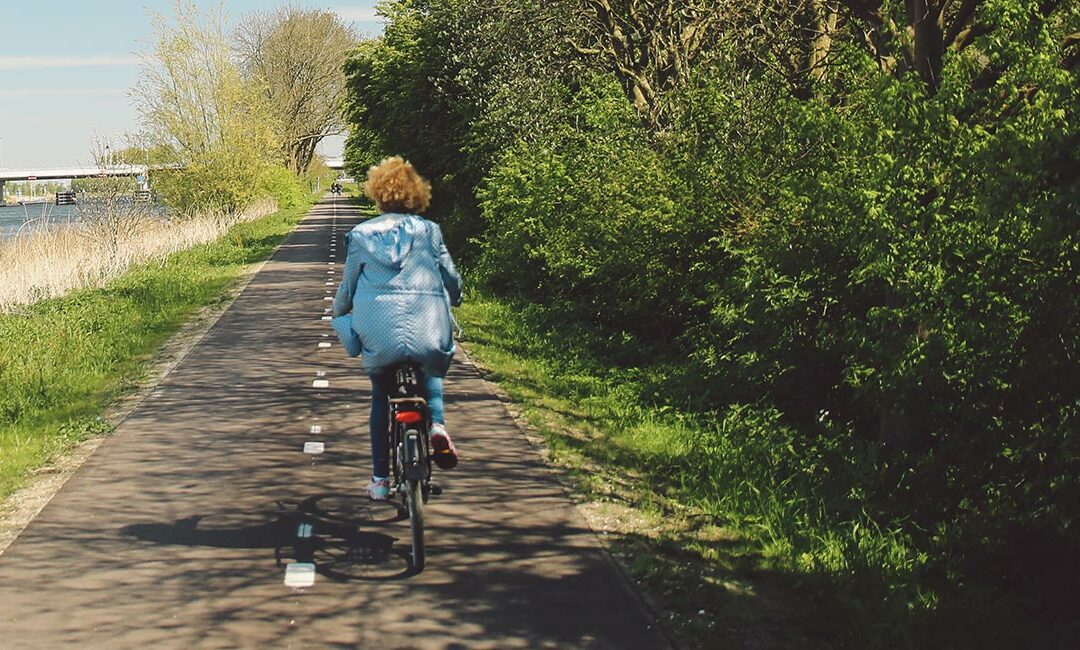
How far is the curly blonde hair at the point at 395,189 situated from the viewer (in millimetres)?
6387

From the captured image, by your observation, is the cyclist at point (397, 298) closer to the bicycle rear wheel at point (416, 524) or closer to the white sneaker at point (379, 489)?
the white sneaker at point (379, 489)

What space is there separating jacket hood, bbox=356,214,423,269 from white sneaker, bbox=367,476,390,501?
119 cm

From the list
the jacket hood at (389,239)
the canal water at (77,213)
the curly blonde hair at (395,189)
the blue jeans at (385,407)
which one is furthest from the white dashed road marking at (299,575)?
the canal water at (77,213)

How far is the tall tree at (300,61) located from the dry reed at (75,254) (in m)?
46.6

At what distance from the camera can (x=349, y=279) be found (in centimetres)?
634

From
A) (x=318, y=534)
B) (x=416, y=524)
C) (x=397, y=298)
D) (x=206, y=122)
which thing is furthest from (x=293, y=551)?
(x=206, y=122)

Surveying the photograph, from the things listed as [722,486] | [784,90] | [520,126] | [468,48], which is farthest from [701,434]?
[468,48]

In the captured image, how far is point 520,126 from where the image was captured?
2252 cm

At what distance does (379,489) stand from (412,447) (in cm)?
57

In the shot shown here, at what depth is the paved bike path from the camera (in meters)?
5.00

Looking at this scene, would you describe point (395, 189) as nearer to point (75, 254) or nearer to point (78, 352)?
point (78, 352)

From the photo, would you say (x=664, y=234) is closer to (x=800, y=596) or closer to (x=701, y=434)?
(x=701, y=434)

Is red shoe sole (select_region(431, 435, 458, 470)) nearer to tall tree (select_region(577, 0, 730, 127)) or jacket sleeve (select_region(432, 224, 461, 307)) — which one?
jacket sleeve (select_region(432, 224, 461, 307))

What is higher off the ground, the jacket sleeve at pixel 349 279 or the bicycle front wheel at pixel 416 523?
the jacket sleeve at pixel 349 279
